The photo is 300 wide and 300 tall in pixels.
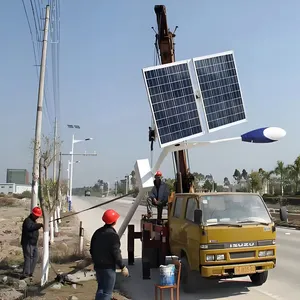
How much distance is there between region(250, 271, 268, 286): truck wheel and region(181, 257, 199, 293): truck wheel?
1.52 metres

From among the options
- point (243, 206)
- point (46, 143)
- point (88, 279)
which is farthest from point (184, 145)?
point (46, 143)

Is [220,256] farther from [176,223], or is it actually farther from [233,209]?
[176,223]

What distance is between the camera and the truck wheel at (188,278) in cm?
868

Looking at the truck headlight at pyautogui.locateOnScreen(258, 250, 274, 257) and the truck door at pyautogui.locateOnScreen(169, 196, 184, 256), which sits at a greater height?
the truck door at pyautogui.locateOnScreen(169, 196, 184, 256)

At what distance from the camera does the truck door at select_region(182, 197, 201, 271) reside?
27.2 feet

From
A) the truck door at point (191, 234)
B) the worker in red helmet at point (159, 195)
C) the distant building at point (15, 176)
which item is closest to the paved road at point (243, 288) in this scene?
the truck door at point (191, 234)

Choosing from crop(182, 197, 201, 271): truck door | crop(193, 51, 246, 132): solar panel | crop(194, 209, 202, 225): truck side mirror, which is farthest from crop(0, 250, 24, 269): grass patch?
crop(193, 51, 246, 132): solar panel

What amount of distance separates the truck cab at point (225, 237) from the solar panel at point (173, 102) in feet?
8.94

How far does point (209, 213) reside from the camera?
28.2 feet

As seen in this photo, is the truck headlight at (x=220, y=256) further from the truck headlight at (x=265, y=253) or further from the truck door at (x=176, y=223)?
the truck door at (x=176, y=223)

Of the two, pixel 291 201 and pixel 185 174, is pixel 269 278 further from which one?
pixel 291 201

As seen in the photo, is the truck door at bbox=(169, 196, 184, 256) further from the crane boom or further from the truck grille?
the crane boom

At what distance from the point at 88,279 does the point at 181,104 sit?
17.0 ft

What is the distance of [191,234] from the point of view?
28.2 feet
